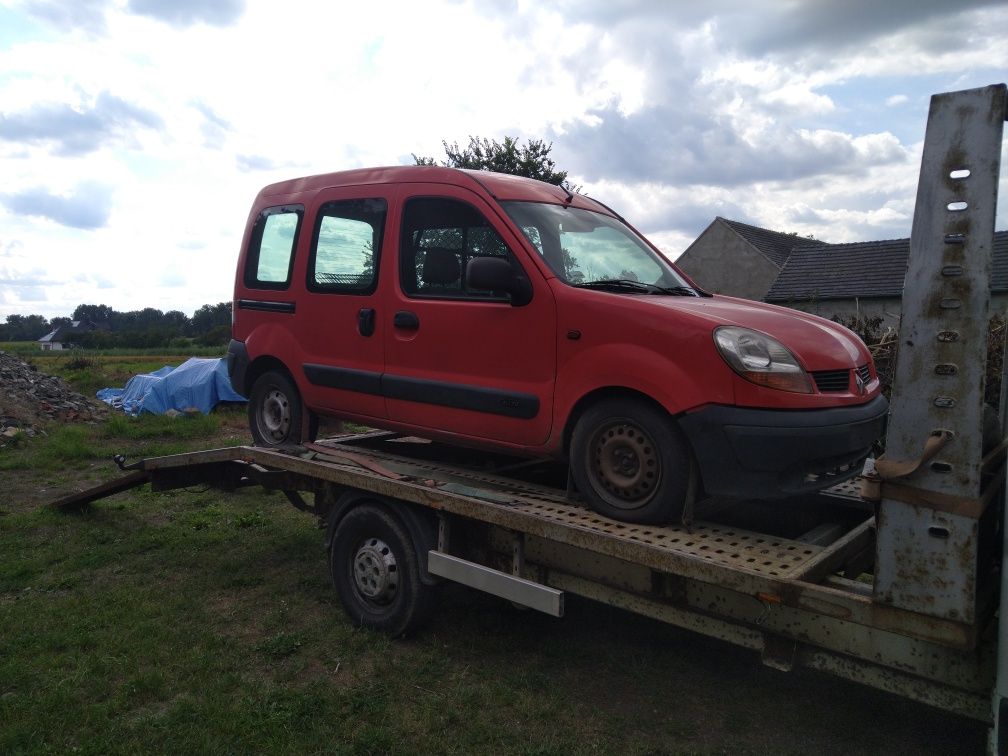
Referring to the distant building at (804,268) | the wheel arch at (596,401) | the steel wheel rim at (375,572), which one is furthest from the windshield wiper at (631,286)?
the distant building at (804,268)

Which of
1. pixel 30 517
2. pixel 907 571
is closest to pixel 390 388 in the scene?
pixel 907 571

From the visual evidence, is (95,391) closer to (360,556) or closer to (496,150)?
(496,150)

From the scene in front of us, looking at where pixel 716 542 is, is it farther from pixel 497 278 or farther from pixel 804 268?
pixel 804 268

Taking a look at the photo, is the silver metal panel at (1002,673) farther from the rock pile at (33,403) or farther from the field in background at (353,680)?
the rock pile at (33,403)

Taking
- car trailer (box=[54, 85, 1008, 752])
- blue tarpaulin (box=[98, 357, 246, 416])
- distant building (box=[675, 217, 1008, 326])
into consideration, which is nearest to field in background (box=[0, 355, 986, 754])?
car trailer (box=[54, 85, 1008, 752])

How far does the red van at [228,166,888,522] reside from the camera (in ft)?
10.7

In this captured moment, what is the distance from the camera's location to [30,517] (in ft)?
23.4

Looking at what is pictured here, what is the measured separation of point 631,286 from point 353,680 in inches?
97.4

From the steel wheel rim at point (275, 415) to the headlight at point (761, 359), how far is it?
10.7 ft

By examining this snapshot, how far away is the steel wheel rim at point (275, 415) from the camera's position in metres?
5.46

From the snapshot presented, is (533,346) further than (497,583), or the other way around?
(533,346)

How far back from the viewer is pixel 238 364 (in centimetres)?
564

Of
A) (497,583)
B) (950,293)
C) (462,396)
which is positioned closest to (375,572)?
(497,583)

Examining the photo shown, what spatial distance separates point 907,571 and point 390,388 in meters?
2.93
